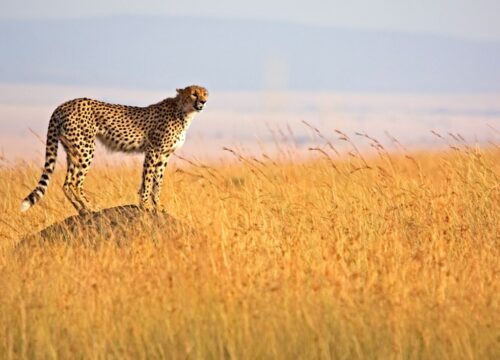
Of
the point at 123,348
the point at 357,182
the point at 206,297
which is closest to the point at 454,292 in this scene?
the point at 206,297

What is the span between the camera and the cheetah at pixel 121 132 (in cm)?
918

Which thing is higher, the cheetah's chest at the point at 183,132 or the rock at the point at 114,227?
the cheetah's chest at the point at 183,132

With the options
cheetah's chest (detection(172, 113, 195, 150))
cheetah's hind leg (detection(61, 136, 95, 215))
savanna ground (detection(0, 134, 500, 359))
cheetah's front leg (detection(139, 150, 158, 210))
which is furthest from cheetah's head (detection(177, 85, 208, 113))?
savanna ground (detection(0, 134, 500, 359))

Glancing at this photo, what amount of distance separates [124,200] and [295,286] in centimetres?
474

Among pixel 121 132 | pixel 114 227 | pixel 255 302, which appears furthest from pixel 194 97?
pixel 255 302

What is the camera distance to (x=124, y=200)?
387 inches

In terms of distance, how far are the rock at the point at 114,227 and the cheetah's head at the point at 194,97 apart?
164 centimetres

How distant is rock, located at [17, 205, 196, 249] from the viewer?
7.31 metres

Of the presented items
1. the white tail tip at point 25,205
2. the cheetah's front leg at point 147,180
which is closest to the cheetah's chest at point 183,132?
the cheetah's front leg at point 147,180

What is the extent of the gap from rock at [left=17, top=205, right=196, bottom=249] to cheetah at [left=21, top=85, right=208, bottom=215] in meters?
1.38

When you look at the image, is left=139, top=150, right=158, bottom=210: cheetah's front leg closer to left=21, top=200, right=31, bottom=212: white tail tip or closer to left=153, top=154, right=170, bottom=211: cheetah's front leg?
left=153, top=154, right=170, bottom=211: cheetah's front leg

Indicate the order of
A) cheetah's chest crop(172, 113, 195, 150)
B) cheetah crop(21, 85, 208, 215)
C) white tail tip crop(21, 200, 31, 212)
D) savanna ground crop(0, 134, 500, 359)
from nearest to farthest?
savanna ground crop(0, 134, 500, 359) → white tail tip crop(21, 200, 31, 212) → cheetah crop(21, 85, 208, 215) → cheetah's chest crop(172, 113, 195, 150)

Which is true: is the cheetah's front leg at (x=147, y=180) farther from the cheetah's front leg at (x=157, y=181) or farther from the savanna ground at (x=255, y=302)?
the savanna ground at (x=255, y=302)

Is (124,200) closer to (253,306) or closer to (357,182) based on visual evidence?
(357,182)
